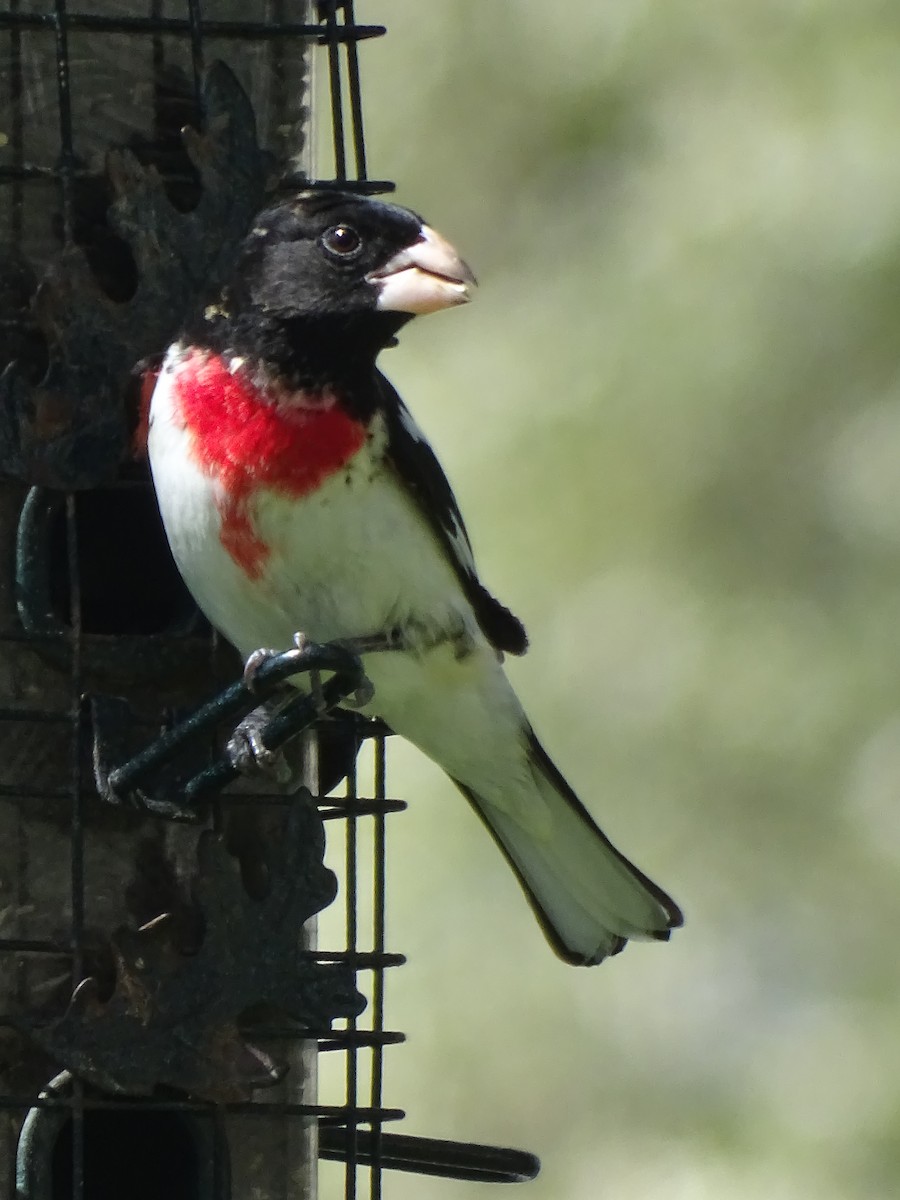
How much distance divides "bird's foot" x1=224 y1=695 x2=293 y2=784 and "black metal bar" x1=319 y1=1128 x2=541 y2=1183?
0.64m

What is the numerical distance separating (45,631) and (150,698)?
0.69ft

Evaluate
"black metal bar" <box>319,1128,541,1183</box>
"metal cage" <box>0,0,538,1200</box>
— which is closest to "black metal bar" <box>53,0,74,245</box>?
"metal cage" <box>0,0,538,1200</box>

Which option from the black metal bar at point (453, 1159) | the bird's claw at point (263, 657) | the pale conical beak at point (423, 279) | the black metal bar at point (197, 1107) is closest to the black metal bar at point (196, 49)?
the pale conical beak at point (423, 279)

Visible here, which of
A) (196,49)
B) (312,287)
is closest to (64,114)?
(196,49)

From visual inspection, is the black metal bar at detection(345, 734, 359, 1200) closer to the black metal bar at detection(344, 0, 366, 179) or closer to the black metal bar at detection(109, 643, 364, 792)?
the black metal bar at detection(109, 643, 364, 792)

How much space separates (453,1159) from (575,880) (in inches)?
23.5

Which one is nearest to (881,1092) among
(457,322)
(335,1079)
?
(335,1079)

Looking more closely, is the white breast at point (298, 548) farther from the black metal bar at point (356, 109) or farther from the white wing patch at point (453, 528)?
the black metal bar at point (356, 109)

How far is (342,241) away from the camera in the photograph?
391 cm

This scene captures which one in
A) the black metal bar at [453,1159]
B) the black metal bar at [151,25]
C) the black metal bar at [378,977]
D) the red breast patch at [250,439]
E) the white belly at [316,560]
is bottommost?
the black metal bar at [453,1159]

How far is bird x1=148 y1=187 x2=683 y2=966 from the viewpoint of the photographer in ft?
12.5

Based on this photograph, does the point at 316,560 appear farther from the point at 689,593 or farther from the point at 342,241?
the point at 689,593

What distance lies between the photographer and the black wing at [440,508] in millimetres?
3934

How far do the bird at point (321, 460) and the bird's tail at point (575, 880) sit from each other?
382 millimetres
